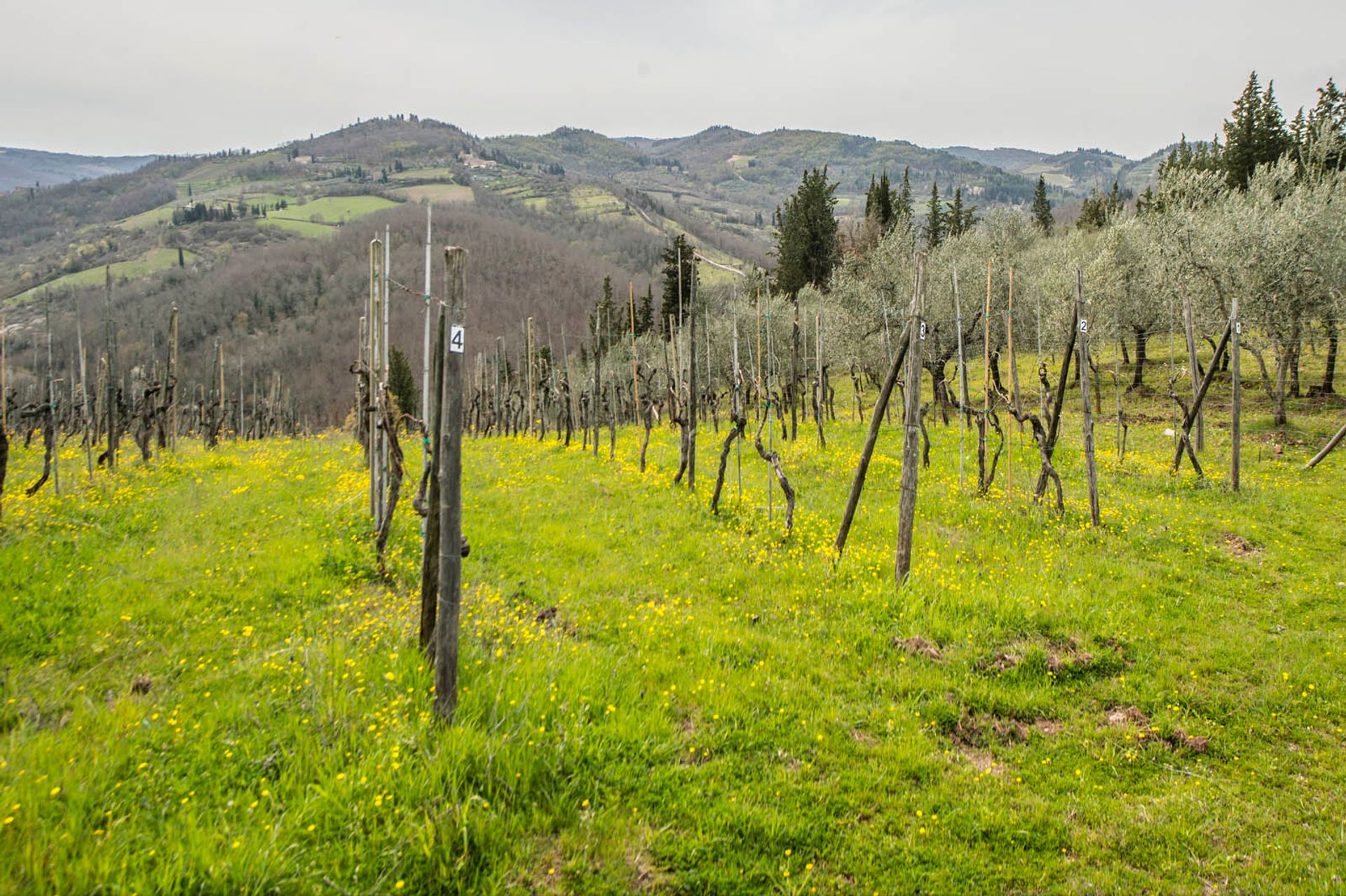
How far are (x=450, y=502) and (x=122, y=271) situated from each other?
178745 millimetres

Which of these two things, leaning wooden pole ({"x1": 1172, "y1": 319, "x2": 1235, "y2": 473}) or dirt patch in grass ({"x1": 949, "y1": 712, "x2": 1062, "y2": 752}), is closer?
dirt patch in grass ({"x1": 949, "y1": 712, "x2": 1062, "y2": 752})

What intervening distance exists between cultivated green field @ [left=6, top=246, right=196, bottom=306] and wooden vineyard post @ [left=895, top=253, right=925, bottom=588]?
149 m

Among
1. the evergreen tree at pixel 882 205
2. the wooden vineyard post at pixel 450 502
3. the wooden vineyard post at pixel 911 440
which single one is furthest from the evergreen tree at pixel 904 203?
the wooden vineyard post at pixel 450 502

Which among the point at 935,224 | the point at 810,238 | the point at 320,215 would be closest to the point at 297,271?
the point at 320,215

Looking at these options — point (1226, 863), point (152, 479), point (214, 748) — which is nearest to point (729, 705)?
point (1226, 863)

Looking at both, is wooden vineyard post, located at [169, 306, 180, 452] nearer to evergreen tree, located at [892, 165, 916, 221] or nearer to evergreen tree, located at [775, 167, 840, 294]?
evergreen tree, located at [775, 167, 840, 294]

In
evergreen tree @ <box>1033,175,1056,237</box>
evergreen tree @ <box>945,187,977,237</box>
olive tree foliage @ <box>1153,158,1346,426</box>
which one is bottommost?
olive tree foliage @ <box>1153,158,1346,426</box>

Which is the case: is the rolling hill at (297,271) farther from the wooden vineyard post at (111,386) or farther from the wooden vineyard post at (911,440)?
the wooden vineyard post at (911,440)

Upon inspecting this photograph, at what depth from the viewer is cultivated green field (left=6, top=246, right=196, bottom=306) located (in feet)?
381

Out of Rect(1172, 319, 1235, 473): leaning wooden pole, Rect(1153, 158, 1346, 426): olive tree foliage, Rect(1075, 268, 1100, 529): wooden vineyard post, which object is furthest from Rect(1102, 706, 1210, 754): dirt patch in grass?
Rect(1153, 158, 1346, 426): olive tree foliage

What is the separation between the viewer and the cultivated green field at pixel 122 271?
11606cm

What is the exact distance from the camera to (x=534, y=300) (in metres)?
121

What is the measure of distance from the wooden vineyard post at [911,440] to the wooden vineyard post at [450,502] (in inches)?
262

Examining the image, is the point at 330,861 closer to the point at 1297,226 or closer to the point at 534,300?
the point at 1297,226
